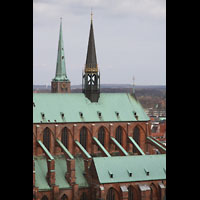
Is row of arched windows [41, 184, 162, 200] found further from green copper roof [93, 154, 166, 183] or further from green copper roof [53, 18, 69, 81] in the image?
green copper roof [53, 18, 69, 81]

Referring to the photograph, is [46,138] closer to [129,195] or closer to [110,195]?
[110,195]

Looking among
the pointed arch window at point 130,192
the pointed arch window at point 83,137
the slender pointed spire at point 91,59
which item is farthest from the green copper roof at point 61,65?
the pointed arch window at point 130,192

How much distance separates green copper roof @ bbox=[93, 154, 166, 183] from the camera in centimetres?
2809

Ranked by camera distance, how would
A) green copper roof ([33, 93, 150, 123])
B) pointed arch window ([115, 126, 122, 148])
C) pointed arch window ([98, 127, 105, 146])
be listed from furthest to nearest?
pointed arch window ([115, 126, 122, 148]), pointed arch window ([98, 127, 105, 146]), green copper roof ([33, 93, 150, 123])

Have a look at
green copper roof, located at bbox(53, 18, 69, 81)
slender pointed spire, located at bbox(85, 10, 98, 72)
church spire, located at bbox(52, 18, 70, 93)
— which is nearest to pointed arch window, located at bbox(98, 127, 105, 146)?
slender pointed spire, located at bbox(85, 10, 98, 72)

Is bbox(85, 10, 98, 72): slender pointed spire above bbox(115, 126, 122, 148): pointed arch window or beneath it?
above

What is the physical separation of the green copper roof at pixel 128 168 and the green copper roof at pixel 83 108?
4.75 m

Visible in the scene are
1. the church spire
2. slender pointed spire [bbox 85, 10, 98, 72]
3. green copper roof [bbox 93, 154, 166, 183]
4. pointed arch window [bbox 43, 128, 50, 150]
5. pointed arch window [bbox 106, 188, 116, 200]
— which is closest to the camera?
pointed arch window [bbox 106, 188, 116, 200]

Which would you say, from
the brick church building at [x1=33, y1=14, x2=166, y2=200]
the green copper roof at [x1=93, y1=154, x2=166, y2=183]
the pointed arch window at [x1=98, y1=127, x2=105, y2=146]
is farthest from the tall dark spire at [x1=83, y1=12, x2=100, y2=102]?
the green copper roof at [x1=93, y1=154, x2=166, y2=183]

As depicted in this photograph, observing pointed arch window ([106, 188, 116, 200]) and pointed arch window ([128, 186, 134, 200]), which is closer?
pointed arch window ([106, 188, 116, 200])

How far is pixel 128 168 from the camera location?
95.0ft

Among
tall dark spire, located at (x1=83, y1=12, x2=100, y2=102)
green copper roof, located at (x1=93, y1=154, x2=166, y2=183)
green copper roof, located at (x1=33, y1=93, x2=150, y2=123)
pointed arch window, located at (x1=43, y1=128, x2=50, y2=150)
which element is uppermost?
tall dark spire, located at (x1=83, y1=12, x2=100, y2=102)
